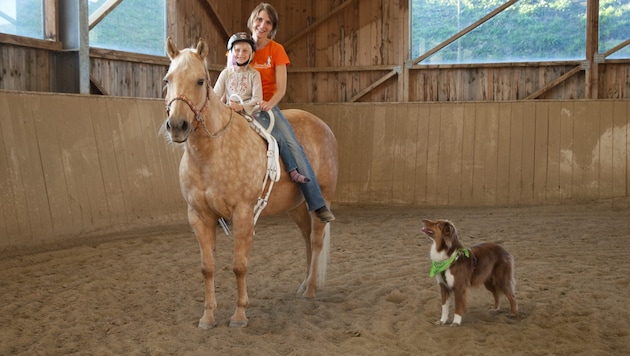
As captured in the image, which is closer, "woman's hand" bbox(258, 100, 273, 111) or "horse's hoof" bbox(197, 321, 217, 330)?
"horse's hoof" bbox(197, 321, 217, 330)

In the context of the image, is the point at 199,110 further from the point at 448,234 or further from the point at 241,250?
the point at 448,234

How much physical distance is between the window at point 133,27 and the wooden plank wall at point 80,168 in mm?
1625

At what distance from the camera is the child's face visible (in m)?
4.14

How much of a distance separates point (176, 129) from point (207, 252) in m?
0.97

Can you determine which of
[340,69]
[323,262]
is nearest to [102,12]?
[340,69]

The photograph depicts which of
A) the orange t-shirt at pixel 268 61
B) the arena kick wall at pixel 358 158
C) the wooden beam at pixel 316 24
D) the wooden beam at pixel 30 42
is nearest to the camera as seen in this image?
the orange t-shirt at pixel 268 61

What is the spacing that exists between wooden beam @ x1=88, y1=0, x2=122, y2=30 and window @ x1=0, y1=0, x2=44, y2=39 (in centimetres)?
69

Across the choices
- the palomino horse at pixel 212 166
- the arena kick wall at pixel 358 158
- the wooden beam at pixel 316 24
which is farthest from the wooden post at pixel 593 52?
the palomino horse at pixel 212 166

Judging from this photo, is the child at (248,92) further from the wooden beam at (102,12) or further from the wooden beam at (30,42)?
the wooden beam at (102,12)

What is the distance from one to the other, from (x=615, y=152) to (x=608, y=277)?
4548 mm

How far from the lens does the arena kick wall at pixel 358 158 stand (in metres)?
6.24

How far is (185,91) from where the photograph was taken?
3514mm

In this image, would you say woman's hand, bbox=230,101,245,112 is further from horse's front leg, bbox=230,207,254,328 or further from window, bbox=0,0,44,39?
window, bbox=0,0,44,39

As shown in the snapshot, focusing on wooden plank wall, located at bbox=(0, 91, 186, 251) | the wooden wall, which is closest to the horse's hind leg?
wooden plank wall, located at bbox=(0, 91, 186, 251)
